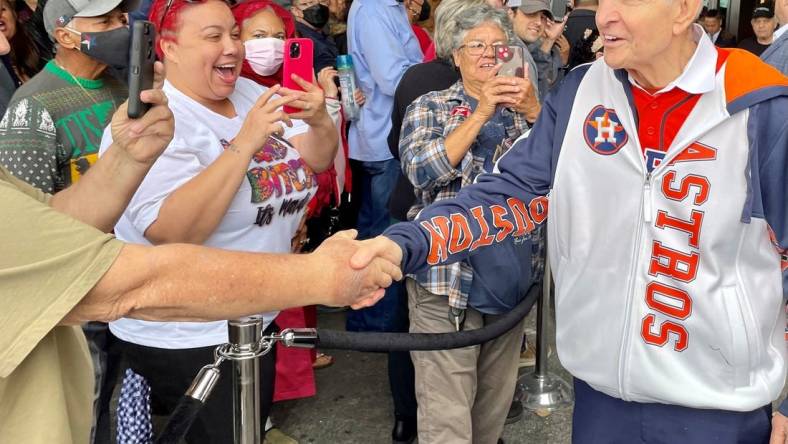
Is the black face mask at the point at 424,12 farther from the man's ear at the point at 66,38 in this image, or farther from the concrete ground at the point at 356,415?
the man's ear at the point at 66,38

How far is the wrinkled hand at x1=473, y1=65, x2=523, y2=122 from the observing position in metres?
3.03

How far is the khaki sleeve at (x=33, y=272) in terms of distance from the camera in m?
1.34

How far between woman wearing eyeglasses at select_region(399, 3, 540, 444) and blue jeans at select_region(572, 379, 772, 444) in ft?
2.91

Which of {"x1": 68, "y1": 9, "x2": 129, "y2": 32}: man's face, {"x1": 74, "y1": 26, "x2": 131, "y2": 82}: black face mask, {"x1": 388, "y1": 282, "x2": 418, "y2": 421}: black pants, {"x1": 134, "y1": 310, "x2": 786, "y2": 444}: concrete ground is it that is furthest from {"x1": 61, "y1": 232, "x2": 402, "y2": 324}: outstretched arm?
{"x1": 134, "y1": 310, "x2": 786, "y2": 444}: concrete ground

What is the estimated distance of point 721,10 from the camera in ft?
42.7

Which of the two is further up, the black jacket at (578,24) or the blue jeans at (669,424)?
the black jacket at (578,24)

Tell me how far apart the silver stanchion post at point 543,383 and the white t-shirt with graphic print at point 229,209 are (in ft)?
6.33

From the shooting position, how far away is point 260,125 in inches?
98.6

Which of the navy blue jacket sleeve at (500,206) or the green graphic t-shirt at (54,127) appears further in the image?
the green graphic t-shirt at (54,127)

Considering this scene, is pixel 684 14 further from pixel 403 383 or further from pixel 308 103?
pixel 403 383

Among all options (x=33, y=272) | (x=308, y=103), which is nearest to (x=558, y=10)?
(x=308, y=103)

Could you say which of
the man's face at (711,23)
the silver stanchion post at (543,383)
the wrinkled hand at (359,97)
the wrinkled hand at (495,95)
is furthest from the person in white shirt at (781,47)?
the man's face at (711,23)

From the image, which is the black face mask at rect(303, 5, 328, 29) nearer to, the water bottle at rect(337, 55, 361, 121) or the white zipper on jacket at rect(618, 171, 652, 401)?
the water bottle at rect(337, 55, 361, 121)

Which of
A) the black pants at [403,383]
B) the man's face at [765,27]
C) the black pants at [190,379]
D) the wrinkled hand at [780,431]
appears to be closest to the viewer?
the wrinkled hand at [780,431]
